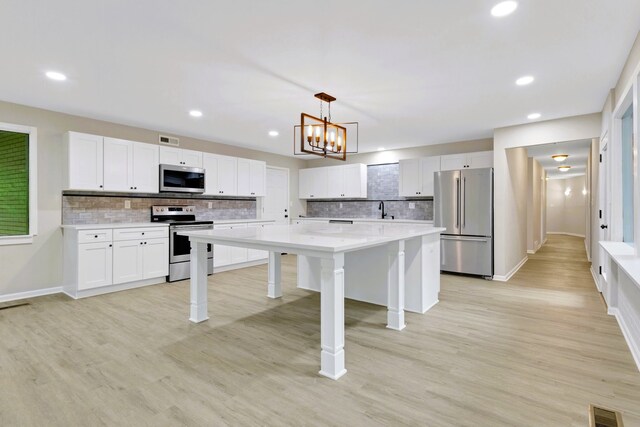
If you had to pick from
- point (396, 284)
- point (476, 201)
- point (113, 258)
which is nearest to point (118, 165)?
point (113, 258)

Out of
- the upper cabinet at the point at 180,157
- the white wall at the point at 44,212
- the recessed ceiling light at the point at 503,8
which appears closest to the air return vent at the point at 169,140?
the upper cabinet at the point at 180,157

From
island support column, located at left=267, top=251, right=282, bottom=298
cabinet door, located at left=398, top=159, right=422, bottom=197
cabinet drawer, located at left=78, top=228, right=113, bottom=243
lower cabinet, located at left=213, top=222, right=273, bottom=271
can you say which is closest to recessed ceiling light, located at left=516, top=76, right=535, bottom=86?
cabinet door, located at left=398, top=159, right=422, bottom=197

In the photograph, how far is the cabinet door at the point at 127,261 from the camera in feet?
14.1

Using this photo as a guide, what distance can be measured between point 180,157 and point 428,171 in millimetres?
4397

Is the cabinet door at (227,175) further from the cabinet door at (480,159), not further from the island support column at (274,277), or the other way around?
the cabinet door at (480,159)

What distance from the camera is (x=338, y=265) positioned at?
2174 millimetres

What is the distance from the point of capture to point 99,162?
4.37 metres

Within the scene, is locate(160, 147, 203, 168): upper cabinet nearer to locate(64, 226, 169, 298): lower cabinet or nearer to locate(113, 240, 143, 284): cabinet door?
locate(64, 226, 169, 298): lower cabinet

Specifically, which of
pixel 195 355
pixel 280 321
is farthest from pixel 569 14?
pixel 195 355

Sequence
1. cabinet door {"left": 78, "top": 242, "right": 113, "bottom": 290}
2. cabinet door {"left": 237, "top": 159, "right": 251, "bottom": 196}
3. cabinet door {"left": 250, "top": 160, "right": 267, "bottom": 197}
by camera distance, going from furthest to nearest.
Result: cabinet door {"left": 250, "top": 160, "right": 267, "bottom": 197} < cabinet door {"left": 237, "top": 159, "right": 251, "bottom": 196} < cabinet door {"left": 78, "top": 242, "right": 113, "bottom": 290}

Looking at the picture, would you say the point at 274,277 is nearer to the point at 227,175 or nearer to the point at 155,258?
the point at 155,258

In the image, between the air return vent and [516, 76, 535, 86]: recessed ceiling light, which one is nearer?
[516, 76, 535, 86]: recessed ceiling light

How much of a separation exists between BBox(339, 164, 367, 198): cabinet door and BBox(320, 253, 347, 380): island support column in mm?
5001

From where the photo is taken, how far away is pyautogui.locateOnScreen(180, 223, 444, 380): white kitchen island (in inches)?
85.5
